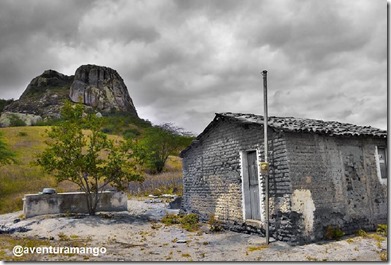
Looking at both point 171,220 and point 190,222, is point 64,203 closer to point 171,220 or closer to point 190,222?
point 171,220

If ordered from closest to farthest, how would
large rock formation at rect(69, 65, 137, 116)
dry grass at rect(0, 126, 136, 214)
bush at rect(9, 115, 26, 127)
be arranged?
dry grass at rect(0, 126, 136, 214), large rock formation at rect(69, 65, 137, 116), bush at rect(9, 115, 26, 127)

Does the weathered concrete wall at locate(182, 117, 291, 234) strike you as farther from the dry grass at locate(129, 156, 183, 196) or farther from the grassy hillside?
the dry grass at locate(129, 156, 183, 196)

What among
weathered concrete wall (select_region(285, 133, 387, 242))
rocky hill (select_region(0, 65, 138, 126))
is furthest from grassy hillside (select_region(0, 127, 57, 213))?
weathered concrete wall (select_region(285, 133, 387, 242))

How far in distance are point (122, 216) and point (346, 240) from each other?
8.55 meters

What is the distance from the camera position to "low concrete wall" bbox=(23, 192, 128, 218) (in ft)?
43.4

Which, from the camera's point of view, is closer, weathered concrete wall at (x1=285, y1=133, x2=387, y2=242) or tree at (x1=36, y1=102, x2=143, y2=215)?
weathered concrete wall at (x1=285, y1=133, x2=387, y2=242)

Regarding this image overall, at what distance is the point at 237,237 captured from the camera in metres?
9.50

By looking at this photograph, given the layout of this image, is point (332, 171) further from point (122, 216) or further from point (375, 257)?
point (122, 216)

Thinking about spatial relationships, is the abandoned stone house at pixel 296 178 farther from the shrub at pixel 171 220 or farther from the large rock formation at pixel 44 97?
the large rock formation at pixel 44 97

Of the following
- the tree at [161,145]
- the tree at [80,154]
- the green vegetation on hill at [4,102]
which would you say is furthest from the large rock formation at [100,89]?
the tree at [80,154]

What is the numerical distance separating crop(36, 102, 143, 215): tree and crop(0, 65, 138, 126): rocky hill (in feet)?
80.6

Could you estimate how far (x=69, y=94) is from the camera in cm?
4541

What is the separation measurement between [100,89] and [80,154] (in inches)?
1327

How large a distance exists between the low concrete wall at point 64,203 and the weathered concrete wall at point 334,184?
9143 mm
